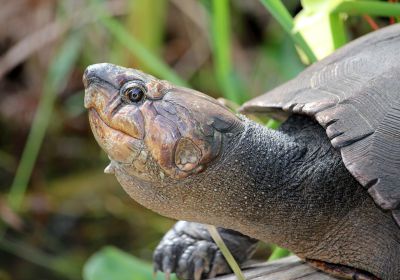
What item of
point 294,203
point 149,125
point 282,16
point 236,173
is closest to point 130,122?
point 149,125

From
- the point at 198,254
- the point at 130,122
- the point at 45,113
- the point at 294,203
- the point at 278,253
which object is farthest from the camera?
the point at 45,113

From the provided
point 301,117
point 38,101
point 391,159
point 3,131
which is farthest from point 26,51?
point 391,159

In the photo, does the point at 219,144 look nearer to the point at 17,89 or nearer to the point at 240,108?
the point at 240,108

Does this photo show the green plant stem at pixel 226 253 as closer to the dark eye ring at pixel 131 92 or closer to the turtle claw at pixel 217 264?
the turtle claw at pixel 217 264

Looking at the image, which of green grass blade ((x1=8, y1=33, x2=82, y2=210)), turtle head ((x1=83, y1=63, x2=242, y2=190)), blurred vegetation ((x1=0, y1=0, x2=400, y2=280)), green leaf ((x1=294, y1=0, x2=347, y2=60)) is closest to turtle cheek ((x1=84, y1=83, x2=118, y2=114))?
turtle head ((x1=83, y1=63, x2=242, y2=190))

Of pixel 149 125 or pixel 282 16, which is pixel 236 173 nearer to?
pixel 149 125

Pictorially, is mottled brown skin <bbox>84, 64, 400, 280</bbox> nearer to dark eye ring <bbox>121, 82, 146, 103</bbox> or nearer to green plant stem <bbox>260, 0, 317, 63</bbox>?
dark eye ring <bbox>121, 82, 146, 103</bbox>

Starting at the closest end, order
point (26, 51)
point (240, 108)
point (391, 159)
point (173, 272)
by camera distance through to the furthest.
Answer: point (391, 159), point (173, 272), point (240, 108), point (26, 51)
